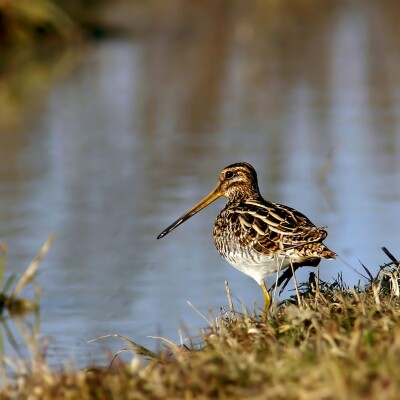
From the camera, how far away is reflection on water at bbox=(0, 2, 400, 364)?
26.2 feet

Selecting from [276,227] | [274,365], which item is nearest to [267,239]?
[276,227]

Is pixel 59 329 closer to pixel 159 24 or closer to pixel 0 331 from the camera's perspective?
pixel 0 331

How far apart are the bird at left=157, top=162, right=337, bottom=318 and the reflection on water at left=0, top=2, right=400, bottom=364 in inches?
27.5

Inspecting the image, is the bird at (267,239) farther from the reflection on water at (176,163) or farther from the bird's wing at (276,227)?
the reflection on water at (176,163)

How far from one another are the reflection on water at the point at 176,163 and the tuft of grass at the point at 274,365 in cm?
71

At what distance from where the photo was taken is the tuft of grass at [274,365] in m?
3.46

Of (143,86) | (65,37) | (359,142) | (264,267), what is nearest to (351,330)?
(264,267)

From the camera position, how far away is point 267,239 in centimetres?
558

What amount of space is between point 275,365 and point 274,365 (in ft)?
0.04

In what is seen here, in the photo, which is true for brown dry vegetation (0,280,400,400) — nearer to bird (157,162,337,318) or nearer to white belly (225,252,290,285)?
bird (157,162,337,318)

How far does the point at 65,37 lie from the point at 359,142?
1057 centimetres

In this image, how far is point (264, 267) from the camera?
5.71 metres

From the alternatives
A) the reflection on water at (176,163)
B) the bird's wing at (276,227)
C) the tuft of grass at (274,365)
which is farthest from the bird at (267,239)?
the reflection on water at (176,163)

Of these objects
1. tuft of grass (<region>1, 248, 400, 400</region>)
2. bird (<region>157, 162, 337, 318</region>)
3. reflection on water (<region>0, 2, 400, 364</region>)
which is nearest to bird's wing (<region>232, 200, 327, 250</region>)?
bird (<region>157, 162, 337, 318</region>)
